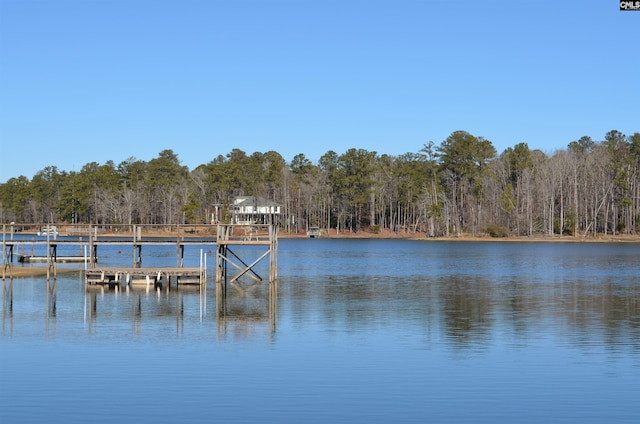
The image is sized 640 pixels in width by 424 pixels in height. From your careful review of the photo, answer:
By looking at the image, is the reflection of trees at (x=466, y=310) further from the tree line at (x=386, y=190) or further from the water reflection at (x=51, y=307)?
the tree line at (x=386, y=190)

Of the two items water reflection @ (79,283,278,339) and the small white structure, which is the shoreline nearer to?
the small white structure

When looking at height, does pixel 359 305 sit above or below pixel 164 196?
below

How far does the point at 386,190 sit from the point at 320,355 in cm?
13926

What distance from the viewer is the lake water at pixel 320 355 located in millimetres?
19766

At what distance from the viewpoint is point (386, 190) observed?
165 metres

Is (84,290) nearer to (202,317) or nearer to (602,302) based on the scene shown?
(202,317)

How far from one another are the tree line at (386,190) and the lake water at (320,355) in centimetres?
9466

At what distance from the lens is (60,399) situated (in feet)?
67.6

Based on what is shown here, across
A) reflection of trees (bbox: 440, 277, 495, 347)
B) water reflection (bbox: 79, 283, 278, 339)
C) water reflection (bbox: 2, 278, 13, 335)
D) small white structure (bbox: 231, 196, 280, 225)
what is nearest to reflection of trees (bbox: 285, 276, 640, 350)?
reflection of trees (bbox: 440, 277, 495, 347)

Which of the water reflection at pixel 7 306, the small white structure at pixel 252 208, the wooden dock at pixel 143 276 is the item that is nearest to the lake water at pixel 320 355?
the water reflection at pixel 7 306

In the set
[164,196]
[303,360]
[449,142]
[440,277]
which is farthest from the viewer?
[164,196]

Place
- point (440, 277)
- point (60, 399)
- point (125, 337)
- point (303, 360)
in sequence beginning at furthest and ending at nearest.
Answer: point (440, 277) < point (125, 337) < point (303, 360) < point (60, 399)

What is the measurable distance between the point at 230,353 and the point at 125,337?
5.55 m

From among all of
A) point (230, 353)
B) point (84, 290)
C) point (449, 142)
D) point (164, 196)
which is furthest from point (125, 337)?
point (164, 196)
